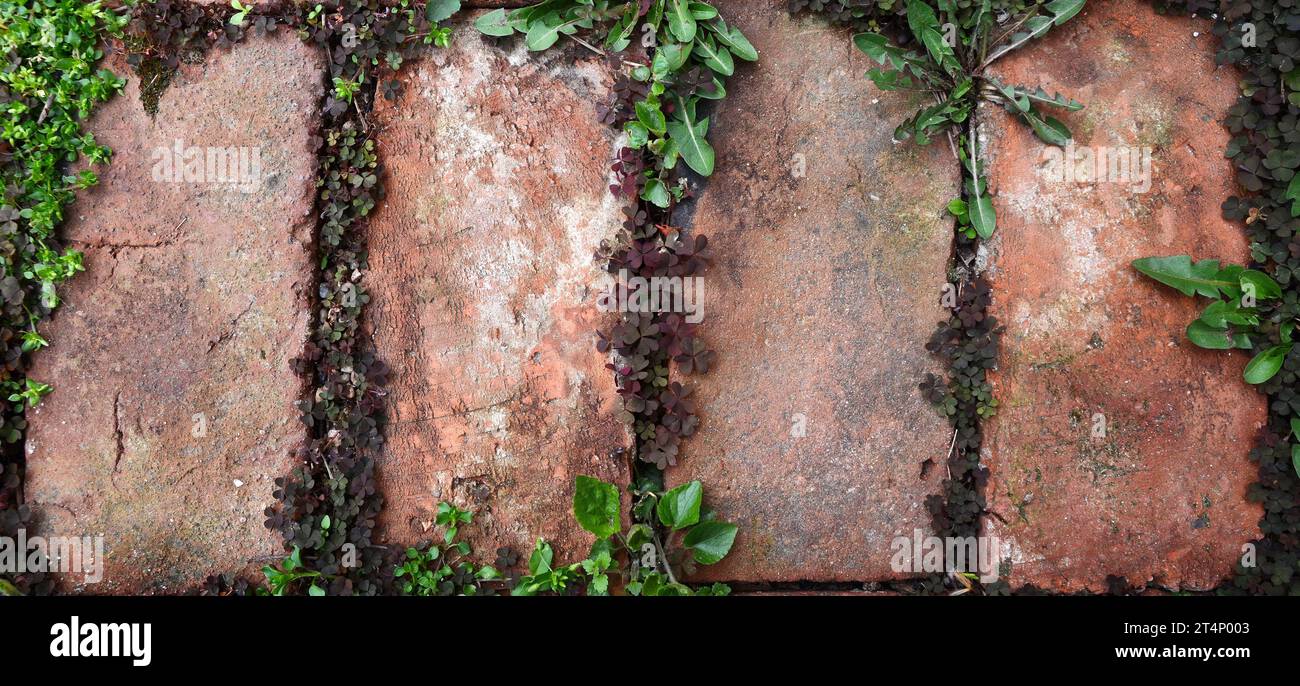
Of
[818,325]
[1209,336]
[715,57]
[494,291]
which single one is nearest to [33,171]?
[494,291]

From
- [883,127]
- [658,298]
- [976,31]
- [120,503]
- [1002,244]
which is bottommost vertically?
[120,503]

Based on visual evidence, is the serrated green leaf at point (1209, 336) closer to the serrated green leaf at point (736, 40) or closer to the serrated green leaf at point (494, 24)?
the serrated green leaf at point (736, 40)

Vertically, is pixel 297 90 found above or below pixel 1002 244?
above

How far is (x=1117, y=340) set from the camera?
3893 mm

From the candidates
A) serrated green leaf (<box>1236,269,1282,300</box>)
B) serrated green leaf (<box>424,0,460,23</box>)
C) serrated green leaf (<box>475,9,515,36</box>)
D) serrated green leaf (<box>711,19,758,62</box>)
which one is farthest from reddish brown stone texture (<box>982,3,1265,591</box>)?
serrated green leaf (<box>424,0,460,23</box>)

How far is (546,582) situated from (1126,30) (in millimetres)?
3898

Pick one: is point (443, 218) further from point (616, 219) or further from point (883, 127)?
point (883, 127)

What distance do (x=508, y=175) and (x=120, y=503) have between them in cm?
243

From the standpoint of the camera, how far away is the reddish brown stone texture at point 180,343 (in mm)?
3854

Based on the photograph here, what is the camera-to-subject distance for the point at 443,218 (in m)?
3.98

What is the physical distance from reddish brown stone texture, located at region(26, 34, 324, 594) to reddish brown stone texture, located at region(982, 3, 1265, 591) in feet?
11.4

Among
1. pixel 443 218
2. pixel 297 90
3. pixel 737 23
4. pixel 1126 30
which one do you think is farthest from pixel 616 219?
pixel 1126 30

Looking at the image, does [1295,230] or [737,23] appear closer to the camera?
[1295,230]

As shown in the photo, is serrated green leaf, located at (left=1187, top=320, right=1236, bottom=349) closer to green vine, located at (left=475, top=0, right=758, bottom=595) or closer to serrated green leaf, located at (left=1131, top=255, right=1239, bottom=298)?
serrated green leaf, located at (left=1131, top=255, right=1239, bottom=298)
